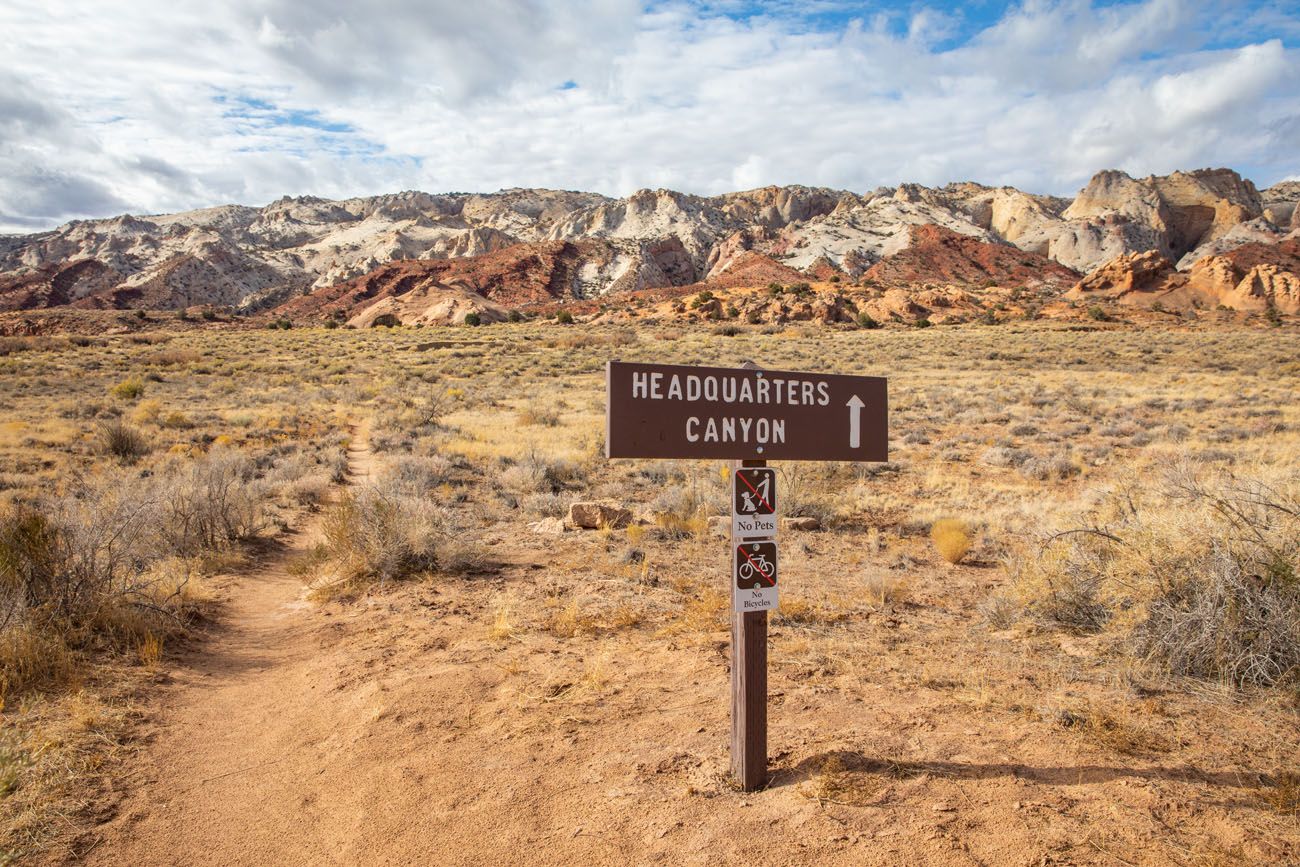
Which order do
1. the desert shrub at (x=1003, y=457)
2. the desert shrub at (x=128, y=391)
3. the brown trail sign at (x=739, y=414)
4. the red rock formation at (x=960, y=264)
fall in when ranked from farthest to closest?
the red rock formation at (x=960, y=264) → the desert shrub at (x=128, y=391) → the desert shrub at (x=1003, y=457) → the brown trail sign at (x=739, y=414)

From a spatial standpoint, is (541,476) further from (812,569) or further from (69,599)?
→ (69,599)

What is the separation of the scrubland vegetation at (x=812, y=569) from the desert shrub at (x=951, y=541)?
0.12ft

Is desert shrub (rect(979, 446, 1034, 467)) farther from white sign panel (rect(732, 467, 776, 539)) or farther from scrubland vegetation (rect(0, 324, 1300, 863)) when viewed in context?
white sign panel (rect(732, 467, 776, 539))

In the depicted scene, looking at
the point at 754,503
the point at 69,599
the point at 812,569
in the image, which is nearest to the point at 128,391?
the point at 69,599

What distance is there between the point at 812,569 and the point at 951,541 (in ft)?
5.12

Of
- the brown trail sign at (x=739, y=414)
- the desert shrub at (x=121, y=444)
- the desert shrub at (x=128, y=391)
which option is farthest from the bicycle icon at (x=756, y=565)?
the desert shrub at (x=128, y=391)

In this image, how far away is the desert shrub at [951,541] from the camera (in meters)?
7.57

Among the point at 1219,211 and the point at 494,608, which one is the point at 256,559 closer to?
the point at 494,608

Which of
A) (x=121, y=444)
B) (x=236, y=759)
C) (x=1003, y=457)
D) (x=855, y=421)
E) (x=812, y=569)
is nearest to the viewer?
(x=855, y=421)

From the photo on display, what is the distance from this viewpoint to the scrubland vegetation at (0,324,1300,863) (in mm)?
3836

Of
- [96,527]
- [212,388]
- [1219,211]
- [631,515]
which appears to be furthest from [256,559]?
[1219,211]

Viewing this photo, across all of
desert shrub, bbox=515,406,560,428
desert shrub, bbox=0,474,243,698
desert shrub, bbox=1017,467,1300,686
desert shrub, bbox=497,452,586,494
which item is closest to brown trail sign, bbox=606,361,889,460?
desert shrub, bbox=1017,467,1300,686

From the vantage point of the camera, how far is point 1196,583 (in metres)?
4.56

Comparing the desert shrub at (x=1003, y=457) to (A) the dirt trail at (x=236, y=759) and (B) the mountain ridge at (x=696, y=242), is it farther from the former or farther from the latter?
(B) the mountain ridge at (x=696, y=242)
